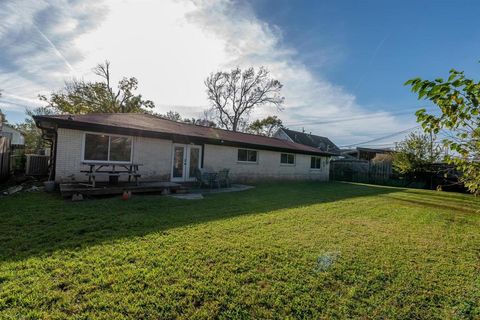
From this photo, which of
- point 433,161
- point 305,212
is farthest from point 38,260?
point 433,161

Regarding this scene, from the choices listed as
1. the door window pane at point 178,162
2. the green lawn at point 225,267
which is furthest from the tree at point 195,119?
the green lawn at point 225,267

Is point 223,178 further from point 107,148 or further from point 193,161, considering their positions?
point 107,148

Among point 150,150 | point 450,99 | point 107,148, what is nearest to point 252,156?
point 150,150

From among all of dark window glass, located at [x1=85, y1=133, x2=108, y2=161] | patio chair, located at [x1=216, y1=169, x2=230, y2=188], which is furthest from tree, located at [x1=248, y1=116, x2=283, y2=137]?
dark window glass, located at [x1=85, y1=133, x2=108, y2=161]

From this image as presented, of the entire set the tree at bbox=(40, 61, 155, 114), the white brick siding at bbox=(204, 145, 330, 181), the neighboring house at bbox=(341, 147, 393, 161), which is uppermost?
the tree at bbox=(40, 61, 155, 114)

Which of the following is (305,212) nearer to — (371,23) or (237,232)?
(237,232)

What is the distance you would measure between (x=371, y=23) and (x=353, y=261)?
9.79 m

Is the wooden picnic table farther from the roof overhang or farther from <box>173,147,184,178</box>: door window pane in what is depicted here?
<box>173,147,184,178</box>: door window pane

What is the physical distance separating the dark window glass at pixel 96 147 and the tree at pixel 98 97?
19.3m

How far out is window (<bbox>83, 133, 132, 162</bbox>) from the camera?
9.01 m

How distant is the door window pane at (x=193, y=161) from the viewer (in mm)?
11922

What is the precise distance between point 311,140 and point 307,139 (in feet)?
3.22

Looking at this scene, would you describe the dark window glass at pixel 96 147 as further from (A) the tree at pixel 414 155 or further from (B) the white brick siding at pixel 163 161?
(A) the tree at pixel 414 155

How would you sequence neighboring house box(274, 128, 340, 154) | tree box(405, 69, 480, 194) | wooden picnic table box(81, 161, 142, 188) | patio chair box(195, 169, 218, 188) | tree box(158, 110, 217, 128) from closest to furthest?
tree box(405, 69, 480, 194) → wooden picnic table box(81, 161, 142, 188) → patio chair box(195, 169, 218, 188) → neighboring house box(274, 128, 340, 154) → tree box(158, 110, 217, 128)
